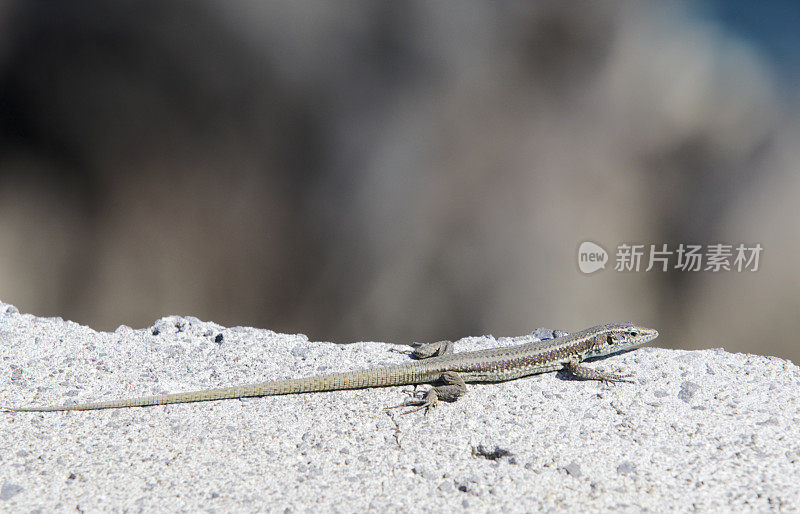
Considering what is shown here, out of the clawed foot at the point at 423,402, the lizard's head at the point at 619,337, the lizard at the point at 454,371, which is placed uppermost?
the lizard's head at the point at 619,337

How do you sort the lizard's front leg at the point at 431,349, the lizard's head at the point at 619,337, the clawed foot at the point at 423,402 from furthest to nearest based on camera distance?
1. the lizard's front leg at the point at 431,349
2. the lizard's head at the point at 619,337
3. the clawed foot at the point at 423,402

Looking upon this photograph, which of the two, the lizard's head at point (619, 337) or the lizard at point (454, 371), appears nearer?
the lizard at point (454, 371)

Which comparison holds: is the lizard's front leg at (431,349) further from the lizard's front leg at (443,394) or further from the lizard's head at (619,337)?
the lizard's head at (619,337)

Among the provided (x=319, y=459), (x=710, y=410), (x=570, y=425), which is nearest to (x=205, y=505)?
(x=319, y=459)

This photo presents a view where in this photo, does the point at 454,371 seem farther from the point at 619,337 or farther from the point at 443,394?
the point at 619,337

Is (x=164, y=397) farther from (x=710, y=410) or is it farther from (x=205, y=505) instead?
(x=710, y=410)

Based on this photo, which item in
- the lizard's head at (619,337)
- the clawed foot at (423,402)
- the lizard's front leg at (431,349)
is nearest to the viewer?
the clawed foot at (423,402)

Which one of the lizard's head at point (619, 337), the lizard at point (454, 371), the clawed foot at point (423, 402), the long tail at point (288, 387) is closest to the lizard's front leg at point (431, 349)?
the lizard at point (454, 371)

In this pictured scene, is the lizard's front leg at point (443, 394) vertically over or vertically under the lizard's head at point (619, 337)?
under

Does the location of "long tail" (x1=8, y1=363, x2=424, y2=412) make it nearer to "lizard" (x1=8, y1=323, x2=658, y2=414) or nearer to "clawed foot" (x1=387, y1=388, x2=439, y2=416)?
"lizard" (x1=8, y1=323, x2=658, y2=414)

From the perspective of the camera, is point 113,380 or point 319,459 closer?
point 319,459
